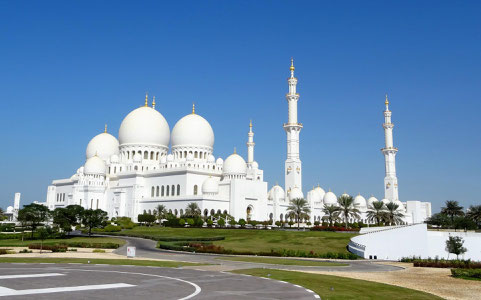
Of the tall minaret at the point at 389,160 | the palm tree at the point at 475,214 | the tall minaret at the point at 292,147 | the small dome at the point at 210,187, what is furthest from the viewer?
the tall minaret at the point at 389,160

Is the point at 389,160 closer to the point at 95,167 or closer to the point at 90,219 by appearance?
the point at 95,167

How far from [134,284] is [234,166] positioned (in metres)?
64.8

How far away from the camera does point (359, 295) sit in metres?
A: 15.3

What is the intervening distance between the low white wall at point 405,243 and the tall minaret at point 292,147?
3975 centimetres

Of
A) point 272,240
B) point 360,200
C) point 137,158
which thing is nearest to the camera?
point 272,240

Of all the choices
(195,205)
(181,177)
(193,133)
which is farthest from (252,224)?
(193,133)

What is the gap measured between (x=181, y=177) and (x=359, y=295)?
6655 cm

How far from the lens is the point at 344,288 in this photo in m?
16.9

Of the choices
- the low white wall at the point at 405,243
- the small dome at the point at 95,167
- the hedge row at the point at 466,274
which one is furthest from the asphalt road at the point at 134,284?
the small dome at the point at 95,167

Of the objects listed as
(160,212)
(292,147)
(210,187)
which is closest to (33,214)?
(160,212)

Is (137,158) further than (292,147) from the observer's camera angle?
Yes

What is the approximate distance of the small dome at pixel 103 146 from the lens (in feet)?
318

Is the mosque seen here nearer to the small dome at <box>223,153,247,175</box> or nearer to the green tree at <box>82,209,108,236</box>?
the small dome at <box>223,153,247,175</box>

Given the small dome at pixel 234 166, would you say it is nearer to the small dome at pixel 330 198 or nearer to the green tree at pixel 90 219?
the small dome at pixel 330 198
